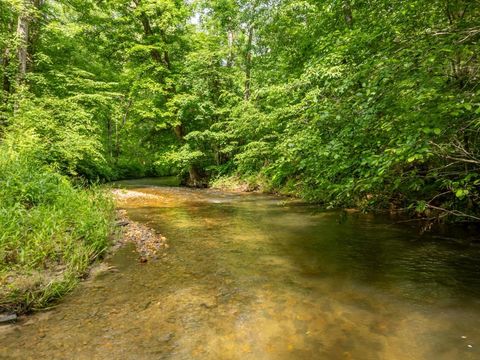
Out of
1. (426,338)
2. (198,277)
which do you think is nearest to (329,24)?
(198,277)

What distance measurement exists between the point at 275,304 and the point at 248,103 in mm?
13988

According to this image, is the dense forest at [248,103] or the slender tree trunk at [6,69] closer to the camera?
the dense forest at [248,103]

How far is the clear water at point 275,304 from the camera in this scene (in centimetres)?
336

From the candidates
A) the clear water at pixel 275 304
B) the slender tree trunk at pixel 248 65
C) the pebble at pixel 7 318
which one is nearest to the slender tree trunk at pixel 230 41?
the slender tree trunk at pixel 248 65

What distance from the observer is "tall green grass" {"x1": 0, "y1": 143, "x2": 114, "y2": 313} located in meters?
4.25

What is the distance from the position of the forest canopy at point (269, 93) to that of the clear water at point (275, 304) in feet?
3.45

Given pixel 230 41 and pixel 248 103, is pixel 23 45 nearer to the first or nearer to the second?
pixel 248 103

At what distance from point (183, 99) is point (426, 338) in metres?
17.0

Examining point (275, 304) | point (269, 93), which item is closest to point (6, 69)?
point (269, 93)

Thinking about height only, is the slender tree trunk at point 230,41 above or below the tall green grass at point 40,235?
above

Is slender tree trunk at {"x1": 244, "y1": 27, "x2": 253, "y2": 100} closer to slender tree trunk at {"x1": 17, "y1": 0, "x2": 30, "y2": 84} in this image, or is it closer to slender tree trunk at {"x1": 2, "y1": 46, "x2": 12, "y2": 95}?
slender tree trunk at {"x1": 17, "y1": 0, "x2": 30, "y2": 84}

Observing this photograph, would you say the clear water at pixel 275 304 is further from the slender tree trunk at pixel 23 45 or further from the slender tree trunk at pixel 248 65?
the slender tree trunk at pixel 248 65

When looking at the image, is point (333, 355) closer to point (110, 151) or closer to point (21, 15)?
point (21, 15)

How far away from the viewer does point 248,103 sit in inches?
675
